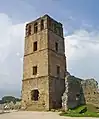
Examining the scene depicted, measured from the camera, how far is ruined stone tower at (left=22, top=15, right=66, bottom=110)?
89.3 feet

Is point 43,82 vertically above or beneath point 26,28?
beneath

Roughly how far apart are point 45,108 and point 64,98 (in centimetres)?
265

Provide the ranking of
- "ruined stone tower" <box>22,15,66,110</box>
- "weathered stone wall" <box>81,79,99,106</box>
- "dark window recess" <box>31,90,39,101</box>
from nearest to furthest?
"weathered stone wall" <box>81,79,99,106</box> → "ruined stone tower" <box>22,15,66,110</box> → "dark window recess" <box>31,90,39,101</box>

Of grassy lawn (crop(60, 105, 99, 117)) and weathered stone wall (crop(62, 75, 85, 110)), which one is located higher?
weathered stone wall (crop(62, 75, 85, 110))

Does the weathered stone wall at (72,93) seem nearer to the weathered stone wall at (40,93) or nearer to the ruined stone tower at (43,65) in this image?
the ruined stone tower at (43,65)

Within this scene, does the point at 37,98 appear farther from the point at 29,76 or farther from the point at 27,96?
the point at 29,76

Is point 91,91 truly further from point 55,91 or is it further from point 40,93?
point 40,93

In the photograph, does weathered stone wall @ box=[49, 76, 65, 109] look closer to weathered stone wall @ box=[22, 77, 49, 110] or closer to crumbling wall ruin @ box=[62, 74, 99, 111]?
weathered stone wall @ box=[22, 77, 49, 110]

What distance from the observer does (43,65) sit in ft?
92.5

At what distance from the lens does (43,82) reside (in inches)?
1080

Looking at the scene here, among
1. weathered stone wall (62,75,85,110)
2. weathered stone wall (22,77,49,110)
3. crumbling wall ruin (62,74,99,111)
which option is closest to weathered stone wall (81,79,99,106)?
crumbling wall ruin (62,74,99,111)

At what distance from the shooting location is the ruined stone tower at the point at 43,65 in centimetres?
2722

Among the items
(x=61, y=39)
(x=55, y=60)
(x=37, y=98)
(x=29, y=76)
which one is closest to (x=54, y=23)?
(x=61, y=39)

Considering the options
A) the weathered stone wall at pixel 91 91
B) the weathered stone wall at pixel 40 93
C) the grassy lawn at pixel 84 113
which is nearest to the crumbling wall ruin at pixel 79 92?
the weathered stone wall at pixel 91 91
